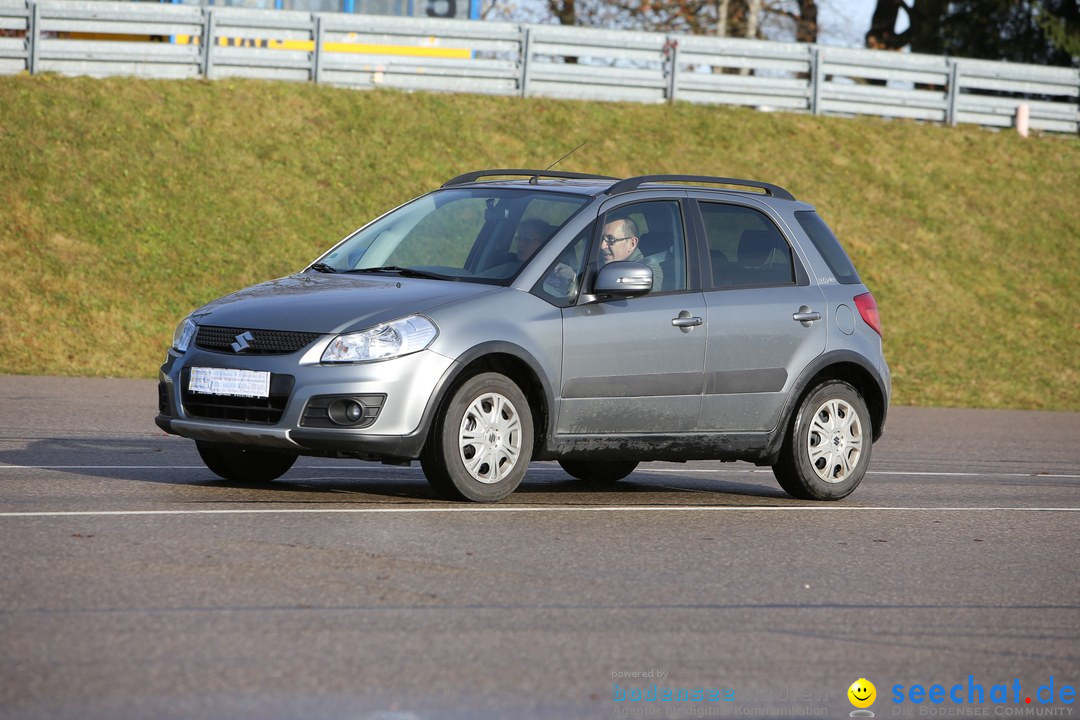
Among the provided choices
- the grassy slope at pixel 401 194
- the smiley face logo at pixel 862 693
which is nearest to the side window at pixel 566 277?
the smiley face logo at pixel 862 693

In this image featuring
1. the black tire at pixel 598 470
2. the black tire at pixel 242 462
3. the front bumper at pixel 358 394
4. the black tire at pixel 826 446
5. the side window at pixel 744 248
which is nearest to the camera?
the front bumper at pixel 358 394

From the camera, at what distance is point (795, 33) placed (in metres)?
→ 46.6

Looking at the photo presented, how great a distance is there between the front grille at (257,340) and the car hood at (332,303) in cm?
3

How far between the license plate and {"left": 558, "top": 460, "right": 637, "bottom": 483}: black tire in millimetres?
2942

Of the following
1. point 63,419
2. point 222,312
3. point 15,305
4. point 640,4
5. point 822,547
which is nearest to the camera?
point 822,547

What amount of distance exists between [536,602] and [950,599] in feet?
5.93

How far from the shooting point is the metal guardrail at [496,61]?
88.4 feet

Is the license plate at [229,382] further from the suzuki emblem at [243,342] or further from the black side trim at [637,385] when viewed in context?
the black side trim at [637,385]

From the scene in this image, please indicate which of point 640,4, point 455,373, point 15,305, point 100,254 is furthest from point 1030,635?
point 640,4

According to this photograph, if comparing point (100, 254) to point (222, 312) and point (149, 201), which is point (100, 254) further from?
point (222, 312)

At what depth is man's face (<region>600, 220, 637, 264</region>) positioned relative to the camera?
368 inches

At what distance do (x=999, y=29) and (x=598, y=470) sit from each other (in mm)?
33795

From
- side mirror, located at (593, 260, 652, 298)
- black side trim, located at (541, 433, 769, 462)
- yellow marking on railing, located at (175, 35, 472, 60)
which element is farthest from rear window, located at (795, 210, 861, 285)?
yellow marking on railing, located at (175, 35, 472, 60)

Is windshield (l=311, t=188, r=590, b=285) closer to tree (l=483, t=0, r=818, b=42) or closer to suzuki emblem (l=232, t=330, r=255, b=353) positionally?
suzuki emblem (l=232, t=330, r=255, b=353)
